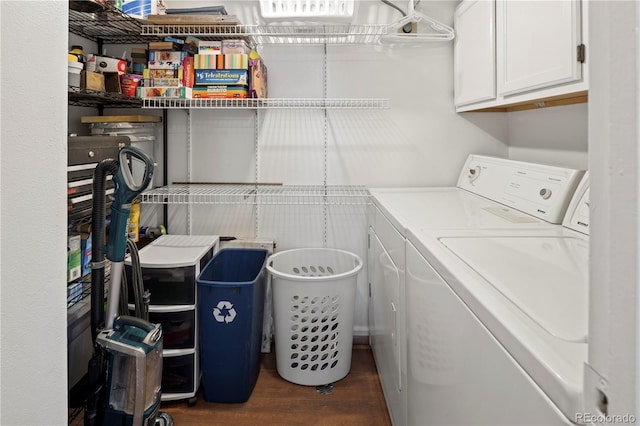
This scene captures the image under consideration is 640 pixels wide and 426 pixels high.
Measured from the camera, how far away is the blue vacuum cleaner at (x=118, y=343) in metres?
1.38

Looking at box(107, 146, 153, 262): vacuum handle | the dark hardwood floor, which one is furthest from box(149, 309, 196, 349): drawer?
box(107, 146, 153, 262): vacuum handle

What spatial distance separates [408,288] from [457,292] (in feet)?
1.65

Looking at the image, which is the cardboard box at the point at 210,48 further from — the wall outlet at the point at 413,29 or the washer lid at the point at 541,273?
the washer lid at the point at 541,273

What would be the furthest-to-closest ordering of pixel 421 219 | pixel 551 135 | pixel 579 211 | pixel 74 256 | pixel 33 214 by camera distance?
pixel 551 135 → pixel 74 256 → pixel 421 219 → pixel 579 211 → pixel 33 214

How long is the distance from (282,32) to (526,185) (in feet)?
4.85

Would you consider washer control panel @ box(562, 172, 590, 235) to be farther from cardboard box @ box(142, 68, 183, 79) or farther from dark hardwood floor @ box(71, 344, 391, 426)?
cardboard box @ box(142, 68, 183, 79)

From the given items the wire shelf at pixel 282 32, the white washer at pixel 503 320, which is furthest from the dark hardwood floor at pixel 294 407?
the wire shelf at pixel 282 32

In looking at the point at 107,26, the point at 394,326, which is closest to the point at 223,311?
the point at 394,326

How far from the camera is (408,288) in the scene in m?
1.38

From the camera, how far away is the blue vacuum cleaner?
4.51 feet

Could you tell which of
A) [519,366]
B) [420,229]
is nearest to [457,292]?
[519,366]

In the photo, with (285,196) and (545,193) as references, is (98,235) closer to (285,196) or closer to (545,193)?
(285,196)

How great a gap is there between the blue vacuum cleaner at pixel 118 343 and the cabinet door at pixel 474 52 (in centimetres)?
155

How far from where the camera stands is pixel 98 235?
1.43 meters
